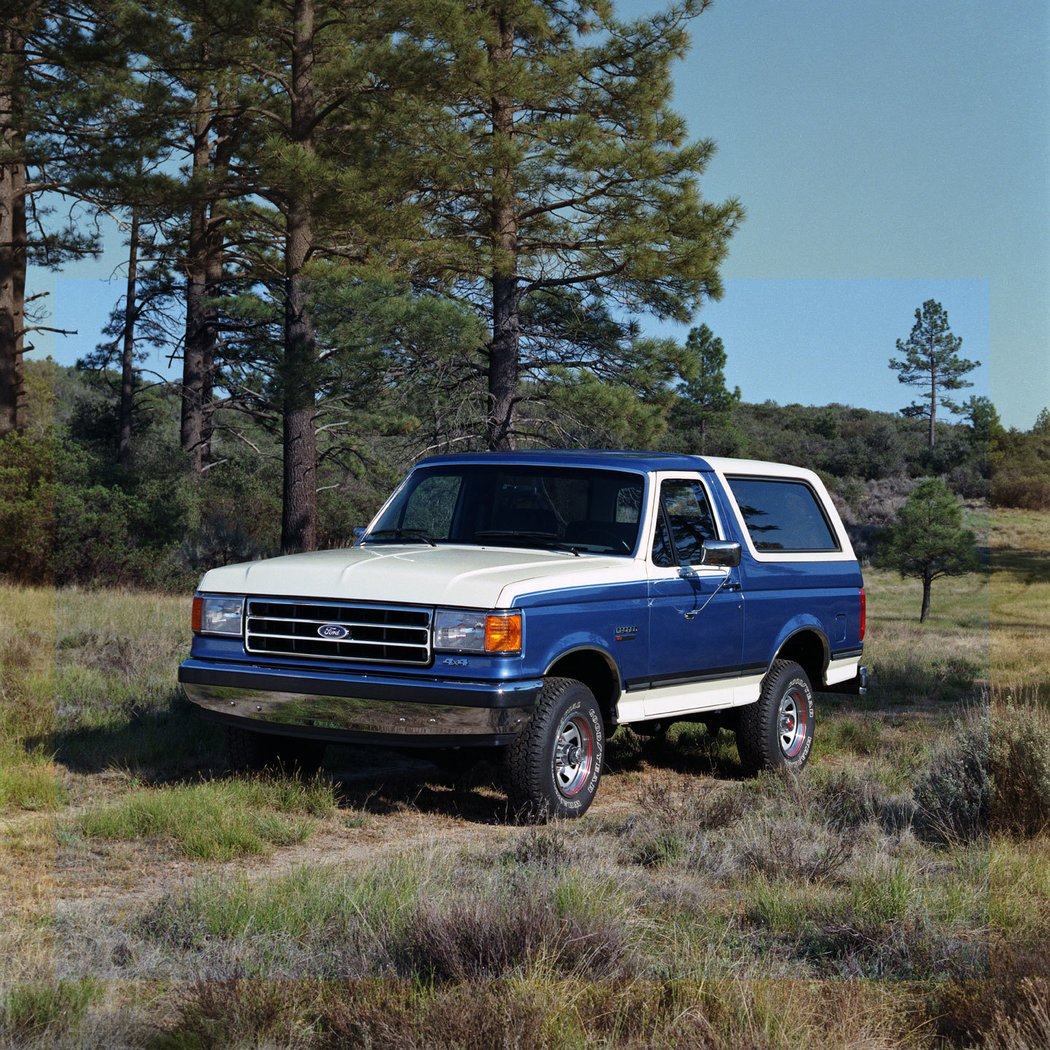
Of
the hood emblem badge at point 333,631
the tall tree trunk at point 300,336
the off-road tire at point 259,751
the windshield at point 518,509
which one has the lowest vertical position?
the off-road tire at point 259,751

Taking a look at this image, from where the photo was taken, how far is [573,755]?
7.87 meters

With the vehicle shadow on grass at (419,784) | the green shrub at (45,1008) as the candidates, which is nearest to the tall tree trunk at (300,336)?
the vehicle shadow on grass at (419,784)

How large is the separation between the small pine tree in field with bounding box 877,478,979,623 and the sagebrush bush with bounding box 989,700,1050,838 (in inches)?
1147

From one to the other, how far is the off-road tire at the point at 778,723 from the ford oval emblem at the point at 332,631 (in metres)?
3.27

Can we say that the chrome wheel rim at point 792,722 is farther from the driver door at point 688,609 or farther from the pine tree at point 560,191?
the pine tree at point 560,191

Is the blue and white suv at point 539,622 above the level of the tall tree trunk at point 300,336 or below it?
below

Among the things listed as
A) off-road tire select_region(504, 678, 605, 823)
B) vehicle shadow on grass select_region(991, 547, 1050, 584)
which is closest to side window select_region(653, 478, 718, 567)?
off-road tire select_region(504, 678, 605, 823)

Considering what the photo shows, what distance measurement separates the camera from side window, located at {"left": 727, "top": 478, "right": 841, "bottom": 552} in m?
9.59

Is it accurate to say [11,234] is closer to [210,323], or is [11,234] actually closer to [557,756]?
[210,323]

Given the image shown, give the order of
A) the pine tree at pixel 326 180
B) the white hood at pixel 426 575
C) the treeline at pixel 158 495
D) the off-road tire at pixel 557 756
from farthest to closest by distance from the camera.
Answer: the treeline at pixel 158 495 < the pine tree at pixel 326 180 < the off-road tire at pixel 557 756 < the white hood at pixel 426 575

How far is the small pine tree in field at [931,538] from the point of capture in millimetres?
35625

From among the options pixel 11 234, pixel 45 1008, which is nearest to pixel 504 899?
pixel 45 1008

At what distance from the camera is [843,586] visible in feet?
33.8

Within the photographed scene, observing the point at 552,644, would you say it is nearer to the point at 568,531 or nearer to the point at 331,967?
the point at 568,531
